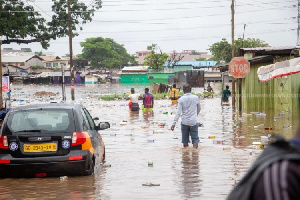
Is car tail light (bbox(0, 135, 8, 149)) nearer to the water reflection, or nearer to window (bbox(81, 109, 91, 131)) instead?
window (bbox(81, 109, 91, 131))

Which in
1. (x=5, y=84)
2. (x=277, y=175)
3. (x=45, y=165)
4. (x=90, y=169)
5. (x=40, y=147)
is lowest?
(x=90, y=169)

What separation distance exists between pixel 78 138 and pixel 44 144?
1.81ft

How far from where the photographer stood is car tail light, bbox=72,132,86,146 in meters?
10.0

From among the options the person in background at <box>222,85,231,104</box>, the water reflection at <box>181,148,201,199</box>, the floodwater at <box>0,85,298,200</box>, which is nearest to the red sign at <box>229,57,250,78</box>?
the person in background at <box>222,85,231,104</box>

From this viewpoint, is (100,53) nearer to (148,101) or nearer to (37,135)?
(148,101)

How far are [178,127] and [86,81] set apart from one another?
4108 inches

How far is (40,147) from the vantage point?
9.94 meters

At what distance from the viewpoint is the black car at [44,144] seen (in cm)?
989

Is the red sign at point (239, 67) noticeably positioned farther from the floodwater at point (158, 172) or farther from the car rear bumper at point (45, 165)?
the car rear bumper at point (45, 165)

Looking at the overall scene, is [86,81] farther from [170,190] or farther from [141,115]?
[170,190]

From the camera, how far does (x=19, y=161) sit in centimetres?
988

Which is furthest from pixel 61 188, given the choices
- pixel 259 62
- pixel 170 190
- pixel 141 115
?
pixel 259 62

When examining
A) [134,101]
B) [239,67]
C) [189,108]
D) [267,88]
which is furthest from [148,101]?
[189,108]

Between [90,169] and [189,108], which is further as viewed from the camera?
[189,108]
